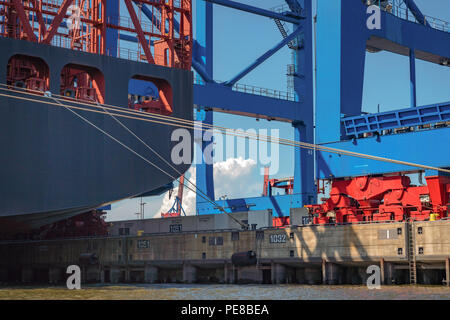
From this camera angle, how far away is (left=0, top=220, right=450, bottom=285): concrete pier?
31047 mm

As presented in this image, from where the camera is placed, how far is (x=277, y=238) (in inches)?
1379

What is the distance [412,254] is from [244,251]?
8022 mm

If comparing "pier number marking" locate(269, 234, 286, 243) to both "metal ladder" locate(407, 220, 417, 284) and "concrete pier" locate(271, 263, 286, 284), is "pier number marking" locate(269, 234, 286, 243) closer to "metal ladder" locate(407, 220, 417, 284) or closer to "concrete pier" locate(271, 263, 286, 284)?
"concrete pier" locate(271, 263, 286, 284)

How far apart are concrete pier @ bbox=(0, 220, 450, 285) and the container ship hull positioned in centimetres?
457

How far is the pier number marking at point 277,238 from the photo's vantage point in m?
34.8

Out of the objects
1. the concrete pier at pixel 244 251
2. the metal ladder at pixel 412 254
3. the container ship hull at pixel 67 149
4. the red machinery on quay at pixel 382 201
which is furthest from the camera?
the red machinery on quay at pixel 382 201

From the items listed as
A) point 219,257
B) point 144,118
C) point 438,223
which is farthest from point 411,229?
point 144,118

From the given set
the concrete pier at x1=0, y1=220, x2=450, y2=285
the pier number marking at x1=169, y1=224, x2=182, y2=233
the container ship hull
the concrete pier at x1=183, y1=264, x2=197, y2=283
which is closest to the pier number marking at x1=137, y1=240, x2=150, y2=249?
the concrete pier at x1=0, y1=220, x2=450, y2=285

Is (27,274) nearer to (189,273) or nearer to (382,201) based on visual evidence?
(189,273)

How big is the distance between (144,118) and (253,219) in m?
11.2

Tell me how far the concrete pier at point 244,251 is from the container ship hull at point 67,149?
4571 millimetres

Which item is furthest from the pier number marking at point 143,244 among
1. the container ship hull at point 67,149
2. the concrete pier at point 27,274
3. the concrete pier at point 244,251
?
the concrete pier at point 27,274

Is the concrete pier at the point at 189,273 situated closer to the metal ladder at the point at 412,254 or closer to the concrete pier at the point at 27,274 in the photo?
the concrete pier at the point at 27,274

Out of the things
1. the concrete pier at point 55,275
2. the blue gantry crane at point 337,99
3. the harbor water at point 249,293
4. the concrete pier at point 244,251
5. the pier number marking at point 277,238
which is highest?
the blue gantry crane at point 337,99
